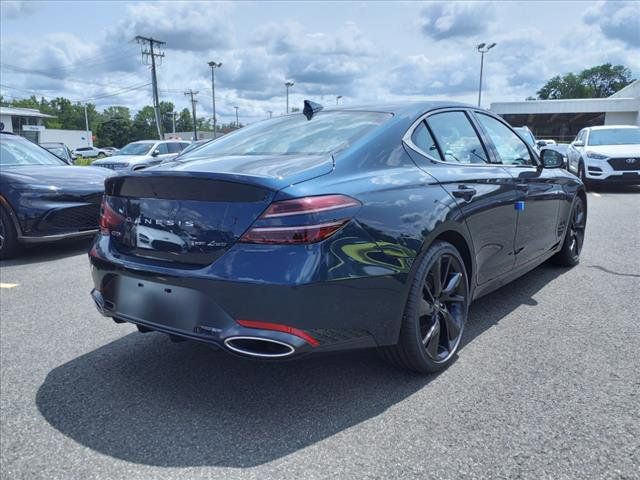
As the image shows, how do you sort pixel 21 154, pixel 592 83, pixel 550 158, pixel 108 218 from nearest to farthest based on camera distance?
pixel 108 218 < pixel 550 158 < pixel 21 154 < pixel 592 83

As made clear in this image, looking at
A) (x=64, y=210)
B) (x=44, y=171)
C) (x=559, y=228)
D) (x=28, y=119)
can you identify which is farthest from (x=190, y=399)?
(x=28, y=119)

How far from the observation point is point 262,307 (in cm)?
222

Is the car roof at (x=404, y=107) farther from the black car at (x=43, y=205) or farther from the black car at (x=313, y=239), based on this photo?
the black car at (x=43, y=205)

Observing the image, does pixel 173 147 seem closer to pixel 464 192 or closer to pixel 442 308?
pixel 464 192

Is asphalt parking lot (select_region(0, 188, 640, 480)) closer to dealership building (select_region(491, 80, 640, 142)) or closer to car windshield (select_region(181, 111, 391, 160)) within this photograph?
car windshield (select_region(181, 111, 391, 160))

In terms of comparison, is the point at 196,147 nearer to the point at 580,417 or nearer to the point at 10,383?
the point at 10,383

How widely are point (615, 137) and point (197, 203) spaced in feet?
44.2

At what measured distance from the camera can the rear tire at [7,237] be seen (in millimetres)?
6090

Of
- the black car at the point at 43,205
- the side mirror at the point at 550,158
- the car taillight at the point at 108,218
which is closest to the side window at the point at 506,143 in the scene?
the side mirror at the point at 550,158

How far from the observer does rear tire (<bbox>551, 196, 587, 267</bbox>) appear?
16.4ft

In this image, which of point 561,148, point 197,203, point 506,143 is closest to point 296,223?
point 197,203

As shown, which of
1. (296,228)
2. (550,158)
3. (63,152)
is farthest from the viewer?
(63,152)

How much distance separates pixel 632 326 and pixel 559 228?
123cm

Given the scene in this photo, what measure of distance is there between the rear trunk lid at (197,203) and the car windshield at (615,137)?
12720 millimetres
